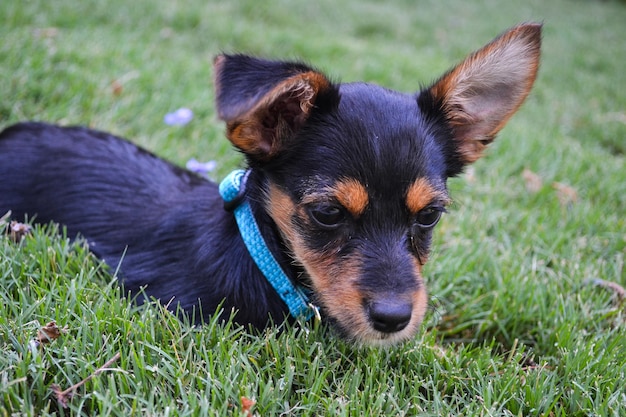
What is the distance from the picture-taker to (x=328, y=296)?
2.36 meters

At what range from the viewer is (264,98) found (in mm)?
1958

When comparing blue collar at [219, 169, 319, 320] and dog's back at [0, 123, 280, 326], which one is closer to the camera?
blue collar at [219, 169, 319, 320]

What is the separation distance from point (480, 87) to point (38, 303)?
6.91 ft

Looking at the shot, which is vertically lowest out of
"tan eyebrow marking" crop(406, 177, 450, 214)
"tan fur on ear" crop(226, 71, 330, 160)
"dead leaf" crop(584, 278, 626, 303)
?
"dead leaf" crop(584, 278, 626, 303)

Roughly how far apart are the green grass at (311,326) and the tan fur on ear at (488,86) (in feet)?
2.96

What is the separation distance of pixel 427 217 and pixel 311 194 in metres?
0.52

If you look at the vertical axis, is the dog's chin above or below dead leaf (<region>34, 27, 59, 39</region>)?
below

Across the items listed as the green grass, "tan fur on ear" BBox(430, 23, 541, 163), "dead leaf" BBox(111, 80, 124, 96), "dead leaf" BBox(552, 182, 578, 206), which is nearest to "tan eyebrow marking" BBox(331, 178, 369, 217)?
the green grass

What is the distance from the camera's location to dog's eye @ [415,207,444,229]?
8.05ft

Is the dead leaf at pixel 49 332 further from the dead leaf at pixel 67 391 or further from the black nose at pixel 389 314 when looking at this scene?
the black nose at pixel 389 314

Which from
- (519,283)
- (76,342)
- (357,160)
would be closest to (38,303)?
(76,342)

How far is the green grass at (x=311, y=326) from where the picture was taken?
211 centimetres

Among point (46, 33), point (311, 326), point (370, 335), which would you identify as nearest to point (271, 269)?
point (311, 326)

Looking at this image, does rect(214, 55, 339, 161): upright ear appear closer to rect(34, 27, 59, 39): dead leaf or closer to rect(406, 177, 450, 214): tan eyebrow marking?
rect(406, 177, 450, 214): tan eyebrow marking
